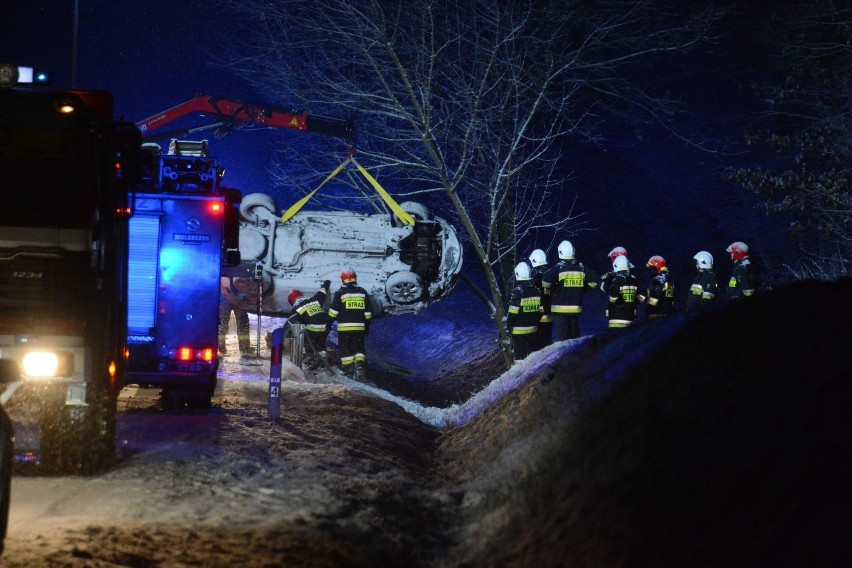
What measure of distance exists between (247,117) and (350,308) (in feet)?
22.3

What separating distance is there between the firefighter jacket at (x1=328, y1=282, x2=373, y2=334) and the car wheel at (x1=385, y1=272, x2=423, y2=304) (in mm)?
1799

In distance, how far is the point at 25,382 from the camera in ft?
23.0

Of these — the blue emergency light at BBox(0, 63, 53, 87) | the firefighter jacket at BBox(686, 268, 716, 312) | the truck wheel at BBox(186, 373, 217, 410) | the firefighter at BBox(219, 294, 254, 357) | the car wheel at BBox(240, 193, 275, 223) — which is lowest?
the truck wheel at BBox(186, 373, 217, 410)

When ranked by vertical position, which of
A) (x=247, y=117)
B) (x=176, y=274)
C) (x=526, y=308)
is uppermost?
(x=247, y=117)

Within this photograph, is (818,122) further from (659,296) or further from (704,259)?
(659,296)

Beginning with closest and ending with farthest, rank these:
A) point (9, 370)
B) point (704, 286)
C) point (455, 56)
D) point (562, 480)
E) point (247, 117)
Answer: point (562, 480) < point (9, 370) < point (704, 286) < point (455, 56) < point (247, 117)

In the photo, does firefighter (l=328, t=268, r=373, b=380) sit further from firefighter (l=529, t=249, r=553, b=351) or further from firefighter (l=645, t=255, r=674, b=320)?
firefighter (l=645, t=255, r=674, b=320)

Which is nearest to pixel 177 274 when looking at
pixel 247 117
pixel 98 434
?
pixel 98 434

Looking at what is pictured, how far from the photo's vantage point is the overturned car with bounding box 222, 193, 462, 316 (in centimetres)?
1795

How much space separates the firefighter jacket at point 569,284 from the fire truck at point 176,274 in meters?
6.16

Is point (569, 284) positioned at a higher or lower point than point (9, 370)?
higher

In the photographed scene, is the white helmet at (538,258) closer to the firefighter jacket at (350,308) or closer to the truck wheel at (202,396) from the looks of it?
the firefighter jacket at (350,308)

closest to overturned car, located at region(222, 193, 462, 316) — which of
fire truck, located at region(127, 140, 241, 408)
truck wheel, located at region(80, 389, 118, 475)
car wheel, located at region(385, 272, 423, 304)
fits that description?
car wheel, located at region(385, 272, 423, 304)

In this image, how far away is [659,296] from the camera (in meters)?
15.6
